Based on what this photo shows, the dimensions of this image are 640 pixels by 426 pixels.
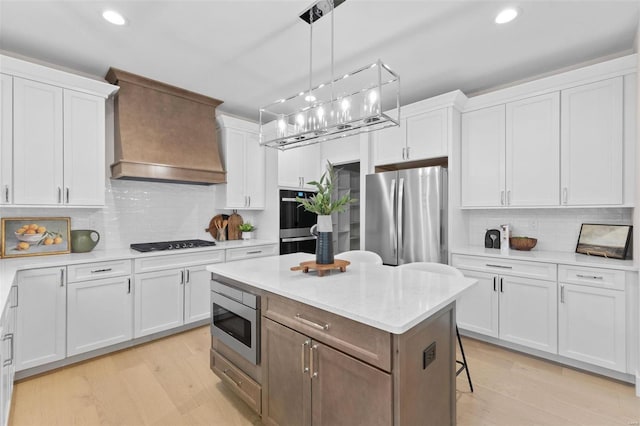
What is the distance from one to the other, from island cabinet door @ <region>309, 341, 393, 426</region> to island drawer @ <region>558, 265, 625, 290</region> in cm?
223

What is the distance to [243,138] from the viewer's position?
412cm

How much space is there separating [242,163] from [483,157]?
2.89 m

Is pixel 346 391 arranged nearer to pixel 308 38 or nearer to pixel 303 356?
pixel 303 356

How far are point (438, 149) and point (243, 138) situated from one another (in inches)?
96.7

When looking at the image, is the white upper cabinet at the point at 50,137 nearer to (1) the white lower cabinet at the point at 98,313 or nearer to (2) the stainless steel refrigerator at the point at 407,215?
(1) the white lower cabinet at the point at 98,313

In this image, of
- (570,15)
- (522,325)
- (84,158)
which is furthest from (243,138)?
(522,325)

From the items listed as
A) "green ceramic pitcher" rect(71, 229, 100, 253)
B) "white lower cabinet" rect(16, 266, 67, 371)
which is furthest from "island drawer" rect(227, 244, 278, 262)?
"white lower cabinet" rect(16, 266, 67, 371)

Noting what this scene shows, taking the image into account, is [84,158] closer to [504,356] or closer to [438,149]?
[438,149]

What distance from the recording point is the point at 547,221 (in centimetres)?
316

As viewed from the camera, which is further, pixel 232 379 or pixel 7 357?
pixel 232 379

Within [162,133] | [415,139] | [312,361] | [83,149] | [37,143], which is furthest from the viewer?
[415,139]

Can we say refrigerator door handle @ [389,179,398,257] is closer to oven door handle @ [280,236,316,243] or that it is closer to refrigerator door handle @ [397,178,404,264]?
refrigerator door handle @ [397,178,404,264]

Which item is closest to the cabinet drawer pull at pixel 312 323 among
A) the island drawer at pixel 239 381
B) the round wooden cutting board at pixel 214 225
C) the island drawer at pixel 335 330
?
the island drawer at pixel 335 330

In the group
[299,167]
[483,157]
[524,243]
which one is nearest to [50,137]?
[299,167]
